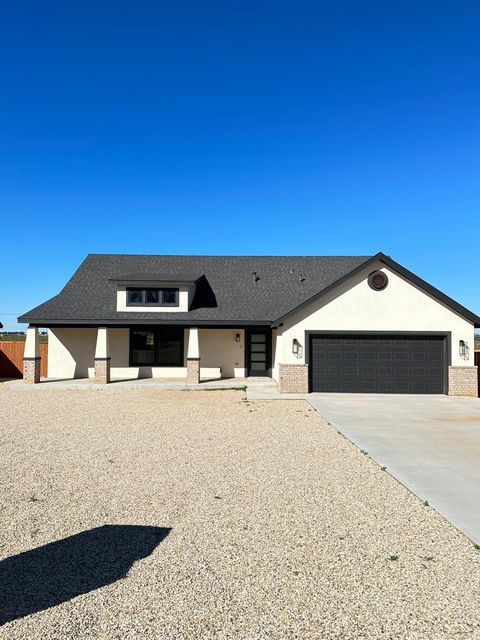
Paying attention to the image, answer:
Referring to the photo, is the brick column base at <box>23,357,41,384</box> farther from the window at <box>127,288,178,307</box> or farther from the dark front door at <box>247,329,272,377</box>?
the dark front door at <box>247,329,272,377</box>

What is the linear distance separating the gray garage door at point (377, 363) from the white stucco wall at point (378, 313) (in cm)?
46

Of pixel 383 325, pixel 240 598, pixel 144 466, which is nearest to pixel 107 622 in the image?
pixel 240 598

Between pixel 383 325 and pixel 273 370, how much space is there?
6485mm

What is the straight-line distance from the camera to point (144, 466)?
721 cm

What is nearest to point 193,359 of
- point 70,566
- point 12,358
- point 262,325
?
point 262,325

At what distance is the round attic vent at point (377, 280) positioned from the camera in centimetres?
1636

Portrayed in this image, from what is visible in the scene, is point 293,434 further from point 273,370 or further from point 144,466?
point 273,370

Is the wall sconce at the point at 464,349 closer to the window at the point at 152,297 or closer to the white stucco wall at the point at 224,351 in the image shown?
the white stucco wall at the point at 224,351

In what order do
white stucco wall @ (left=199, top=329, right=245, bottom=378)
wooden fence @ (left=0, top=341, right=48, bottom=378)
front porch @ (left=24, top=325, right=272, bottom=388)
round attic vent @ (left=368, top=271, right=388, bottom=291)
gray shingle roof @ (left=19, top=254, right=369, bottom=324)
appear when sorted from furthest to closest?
wooden fence @ (left=0, top=341, right=48, bottom=378), white stucco wall @ (left=199, top=329, right=245, bottom=378), front porch @ (left=24, top=325, right=272, bottom=388), gray shingle roof @ (left=19, top=254, right=369, bottom=324), round attic vent @ (left=368, top=271, right=388, bottom=291)

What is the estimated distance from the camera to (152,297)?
68.2 feet

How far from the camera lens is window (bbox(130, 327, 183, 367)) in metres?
21.0

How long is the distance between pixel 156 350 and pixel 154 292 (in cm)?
296

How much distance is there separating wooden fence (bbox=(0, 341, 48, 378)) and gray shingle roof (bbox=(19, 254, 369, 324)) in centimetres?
315

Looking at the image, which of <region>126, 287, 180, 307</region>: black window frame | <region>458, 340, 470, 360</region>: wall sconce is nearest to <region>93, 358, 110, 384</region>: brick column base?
<region>126, 287, 180, 307</region>: black window frame
